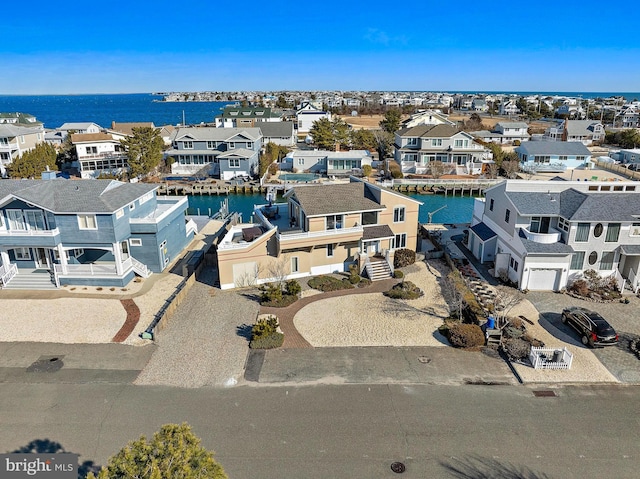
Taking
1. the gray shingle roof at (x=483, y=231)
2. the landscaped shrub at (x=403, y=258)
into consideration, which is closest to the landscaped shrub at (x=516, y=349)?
the landscaped shrub at (x=403, y=258)

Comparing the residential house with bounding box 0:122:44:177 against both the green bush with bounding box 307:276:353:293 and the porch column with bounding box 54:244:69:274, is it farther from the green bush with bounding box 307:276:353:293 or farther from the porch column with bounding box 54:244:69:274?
the green bush with bounding box 307:276:353:293

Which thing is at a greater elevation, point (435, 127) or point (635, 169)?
point (435, 127)

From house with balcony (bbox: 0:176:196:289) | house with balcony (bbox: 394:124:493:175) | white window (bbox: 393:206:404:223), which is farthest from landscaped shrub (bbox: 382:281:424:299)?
house with balcony (bbox: 394:124:493:175)

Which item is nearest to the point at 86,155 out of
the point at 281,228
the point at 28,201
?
the point at 28,201

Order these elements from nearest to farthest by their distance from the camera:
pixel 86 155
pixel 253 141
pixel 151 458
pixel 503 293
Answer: pixel 151 458
pixel 503 293
pixel 86 155
pixel 253 141

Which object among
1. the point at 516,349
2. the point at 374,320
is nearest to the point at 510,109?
the point at 374,320

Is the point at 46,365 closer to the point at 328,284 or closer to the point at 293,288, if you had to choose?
the point at 293,288

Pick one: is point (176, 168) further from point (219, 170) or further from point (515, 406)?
point (515, 406)
